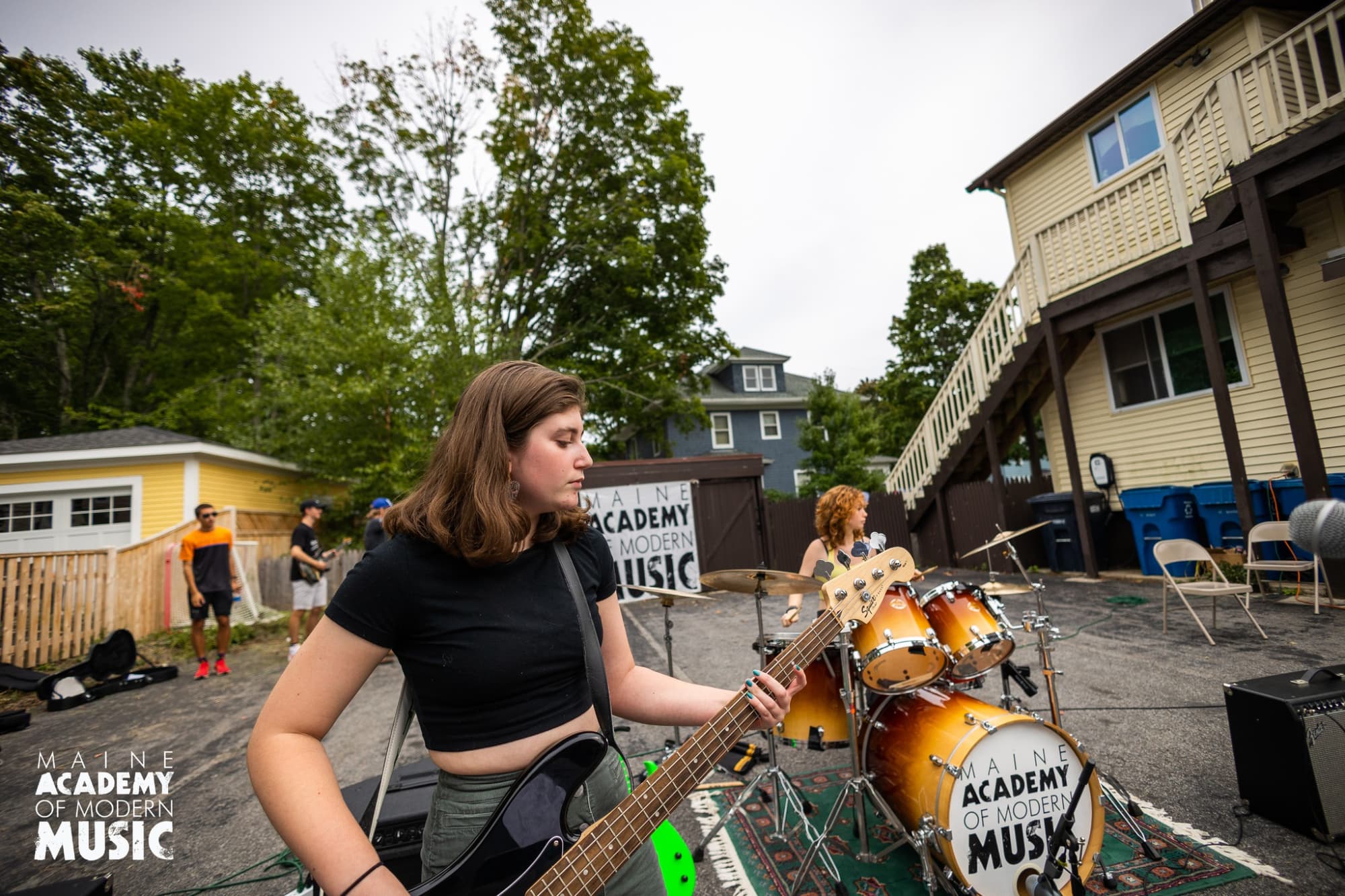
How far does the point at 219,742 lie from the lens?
5.29m

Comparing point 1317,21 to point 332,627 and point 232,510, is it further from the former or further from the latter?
point 232,510

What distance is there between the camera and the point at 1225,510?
8.68 metres

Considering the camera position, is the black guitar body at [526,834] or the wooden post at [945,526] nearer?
the black guitar body at [526,834]

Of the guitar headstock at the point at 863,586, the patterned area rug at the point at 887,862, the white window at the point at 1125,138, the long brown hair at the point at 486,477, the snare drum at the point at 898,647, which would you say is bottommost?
the patterned area rug at the point at 887,862

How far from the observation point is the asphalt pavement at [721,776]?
3260 mm

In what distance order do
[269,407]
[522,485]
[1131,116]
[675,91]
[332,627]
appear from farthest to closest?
Answer: [675,91], [269,407], [1131,116], [522,485], [332,627]

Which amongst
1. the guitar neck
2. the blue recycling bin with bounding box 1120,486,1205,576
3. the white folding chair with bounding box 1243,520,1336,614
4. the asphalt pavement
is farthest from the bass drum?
the blue recycling bin with bounding box 1120,486,1205,576

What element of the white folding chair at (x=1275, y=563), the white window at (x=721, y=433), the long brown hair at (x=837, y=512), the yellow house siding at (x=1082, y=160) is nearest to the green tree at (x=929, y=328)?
the white window at (x=721, y=433)

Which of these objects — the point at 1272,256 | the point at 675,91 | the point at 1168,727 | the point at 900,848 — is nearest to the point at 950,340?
the point at 675,91

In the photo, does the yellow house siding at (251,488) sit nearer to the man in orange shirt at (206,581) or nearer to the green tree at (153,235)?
the green tree at (153,235)

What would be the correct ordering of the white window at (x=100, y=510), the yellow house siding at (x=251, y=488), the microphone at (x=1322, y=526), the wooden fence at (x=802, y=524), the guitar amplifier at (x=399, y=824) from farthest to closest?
the wooden fence at (x=802, y=524)
the yellow house siding at (x=251, y=488)
the white window at (x=100, y=510)
the guitar amplifier at (x=399, y=824)
the microphone at (x=1322, y=526)

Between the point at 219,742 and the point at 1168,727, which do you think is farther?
the point at 219,742

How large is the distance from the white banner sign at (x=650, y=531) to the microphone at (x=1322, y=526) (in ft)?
33.2

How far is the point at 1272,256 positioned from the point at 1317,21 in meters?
3.14
